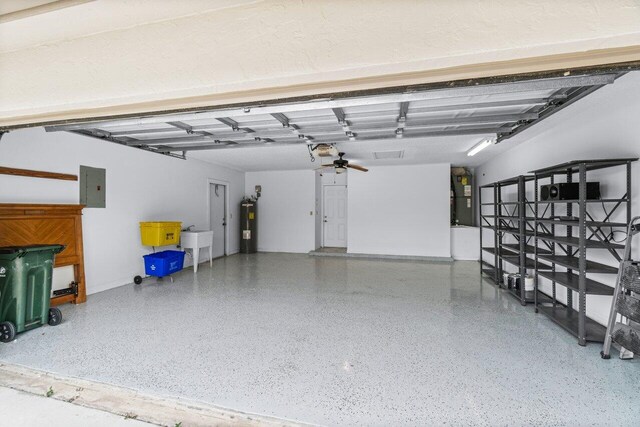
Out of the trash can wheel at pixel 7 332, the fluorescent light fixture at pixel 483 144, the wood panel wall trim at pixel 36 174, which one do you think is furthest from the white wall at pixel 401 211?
the trash can wheel at pixel 7 332

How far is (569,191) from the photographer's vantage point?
9.68 feet

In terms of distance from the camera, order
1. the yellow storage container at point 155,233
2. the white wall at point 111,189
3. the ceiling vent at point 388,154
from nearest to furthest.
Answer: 1. the white wall at point 111,189
2. the yellow storage container at point 155,233
3. the ceiling vent at point 388,154

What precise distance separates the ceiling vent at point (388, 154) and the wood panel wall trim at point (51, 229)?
5.05 m

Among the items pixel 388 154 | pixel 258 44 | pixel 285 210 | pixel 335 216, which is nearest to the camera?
pixel 258 44

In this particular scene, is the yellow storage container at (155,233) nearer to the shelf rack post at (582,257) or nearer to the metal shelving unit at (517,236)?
the metal shelving unit at (517,236)

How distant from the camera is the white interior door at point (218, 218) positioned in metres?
7.18

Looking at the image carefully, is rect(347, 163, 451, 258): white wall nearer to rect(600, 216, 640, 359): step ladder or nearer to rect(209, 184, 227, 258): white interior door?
rect(209, 184, 227, 258): white interior door

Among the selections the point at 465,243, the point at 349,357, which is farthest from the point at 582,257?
the point at 465,243

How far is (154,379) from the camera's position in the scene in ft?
6.78

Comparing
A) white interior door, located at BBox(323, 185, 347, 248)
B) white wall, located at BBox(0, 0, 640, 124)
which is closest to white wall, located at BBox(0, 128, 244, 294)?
white wall, located at BBox(0, 0, 640, 124)

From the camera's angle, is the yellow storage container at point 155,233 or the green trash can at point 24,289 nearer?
the green trash can at point 24,289

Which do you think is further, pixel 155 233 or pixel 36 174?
pixel 155 233

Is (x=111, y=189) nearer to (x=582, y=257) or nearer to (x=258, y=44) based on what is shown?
(x=258, y=44)

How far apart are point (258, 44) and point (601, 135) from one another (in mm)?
3884
